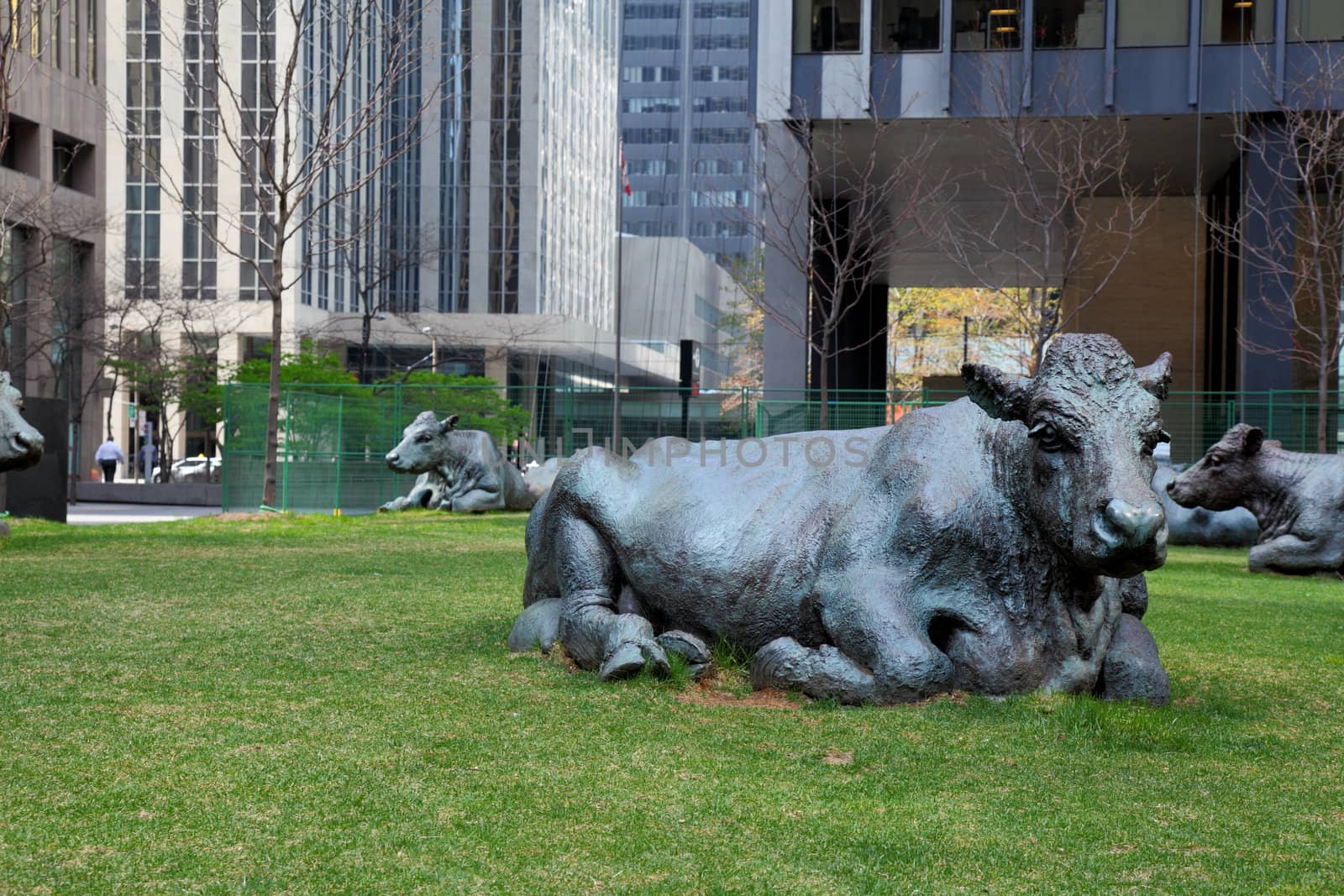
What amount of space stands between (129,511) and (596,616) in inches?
1005

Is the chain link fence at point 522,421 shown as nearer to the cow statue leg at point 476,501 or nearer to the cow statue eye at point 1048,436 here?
the cow statue leg at point 476,501

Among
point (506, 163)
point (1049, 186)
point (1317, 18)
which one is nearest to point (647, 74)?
point (506, 163)

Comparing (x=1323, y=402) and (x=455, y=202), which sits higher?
(x=455, y=202)

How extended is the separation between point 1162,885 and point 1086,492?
1732 mm

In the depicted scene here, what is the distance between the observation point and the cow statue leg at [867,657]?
530cm

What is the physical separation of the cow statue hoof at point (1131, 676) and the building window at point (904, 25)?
21746mm

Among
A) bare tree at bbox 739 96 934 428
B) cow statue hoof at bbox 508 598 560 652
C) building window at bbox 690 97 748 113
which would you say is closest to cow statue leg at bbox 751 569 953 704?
cow statue hoof at bbox 508 598 560 652

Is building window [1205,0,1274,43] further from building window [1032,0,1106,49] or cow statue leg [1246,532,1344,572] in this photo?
cow statue leg [1246,532,1344,572]

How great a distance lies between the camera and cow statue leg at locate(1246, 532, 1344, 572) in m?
12.7

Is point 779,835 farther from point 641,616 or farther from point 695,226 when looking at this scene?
point 695,226

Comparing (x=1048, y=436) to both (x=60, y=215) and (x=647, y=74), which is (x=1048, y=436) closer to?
(x=60, y=215)

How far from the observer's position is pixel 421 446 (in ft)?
70.9

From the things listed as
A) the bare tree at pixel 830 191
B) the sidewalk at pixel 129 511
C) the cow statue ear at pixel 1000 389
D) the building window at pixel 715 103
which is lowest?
the sidewalk at pixel 129 511

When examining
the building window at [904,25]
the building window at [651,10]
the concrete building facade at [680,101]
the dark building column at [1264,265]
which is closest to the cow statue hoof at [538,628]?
the dark building column at [1264,265]
